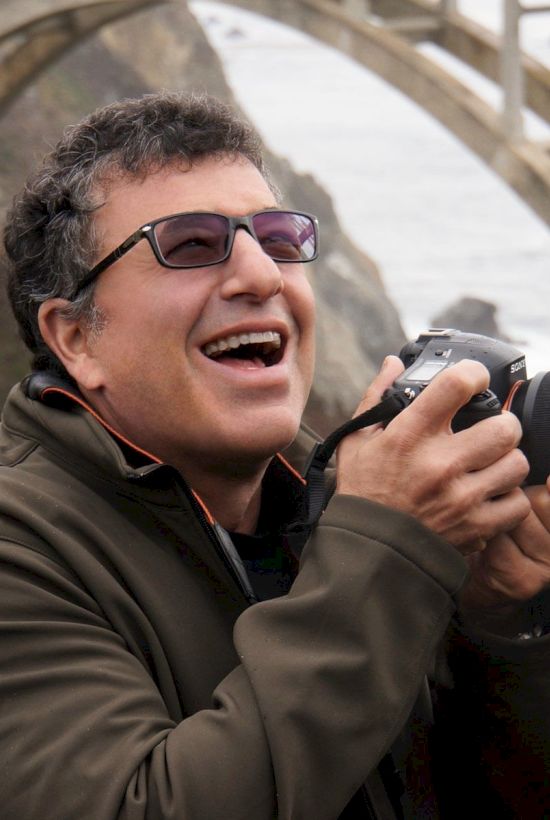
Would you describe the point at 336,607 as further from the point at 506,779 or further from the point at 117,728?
the point at 506,779

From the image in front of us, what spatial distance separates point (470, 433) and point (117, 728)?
1.49ft

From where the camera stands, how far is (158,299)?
142cm

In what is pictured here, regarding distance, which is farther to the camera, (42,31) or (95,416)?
(42,31)

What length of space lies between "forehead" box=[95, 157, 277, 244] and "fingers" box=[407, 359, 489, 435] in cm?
42

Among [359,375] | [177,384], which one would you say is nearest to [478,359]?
[177,384]

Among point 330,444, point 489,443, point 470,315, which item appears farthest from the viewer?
point 470,315

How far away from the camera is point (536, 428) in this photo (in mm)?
1280

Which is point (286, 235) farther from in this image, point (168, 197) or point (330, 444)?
point (330, 444)

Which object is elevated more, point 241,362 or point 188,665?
point 241,362

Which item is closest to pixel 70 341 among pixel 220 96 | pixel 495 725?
pixel 495 725

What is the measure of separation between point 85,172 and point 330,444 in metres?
0.50

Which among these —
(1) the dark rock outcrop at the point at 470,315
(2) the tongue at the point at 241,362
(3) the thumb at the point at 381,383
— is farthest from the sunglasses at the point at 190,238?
(1) the dark rock outcrop at the point at 470,315

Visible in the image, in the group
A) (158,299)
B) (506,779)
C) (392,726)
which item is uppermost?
(158,299)

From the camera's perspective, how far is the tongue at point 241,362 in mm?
1430
